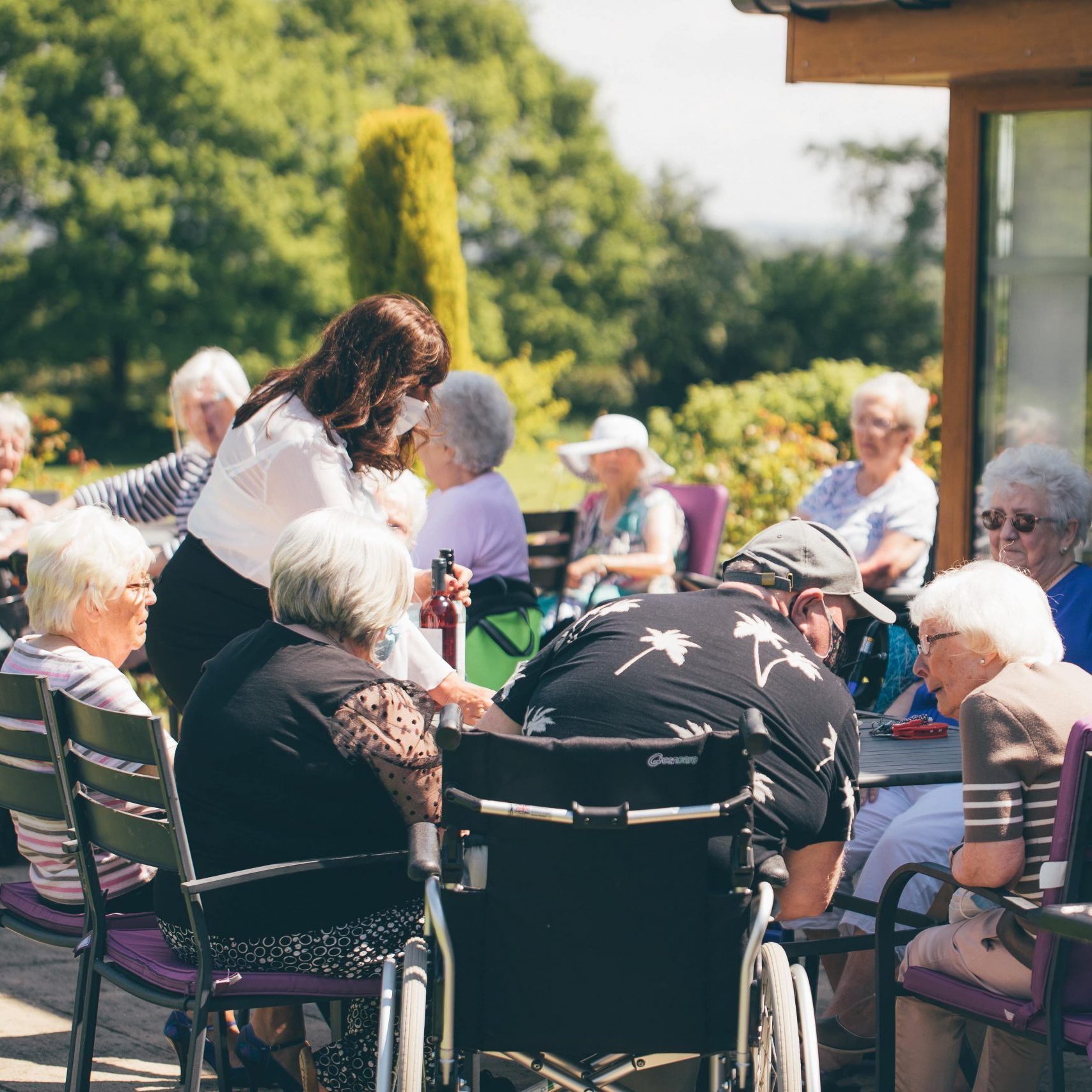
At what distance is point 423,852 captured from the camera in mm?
2301

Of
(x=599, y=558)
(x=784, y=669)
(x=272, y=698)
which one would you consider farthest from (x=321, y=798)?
(x=599, y=558)

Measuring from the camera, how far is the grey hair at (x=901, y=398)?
5.25 m

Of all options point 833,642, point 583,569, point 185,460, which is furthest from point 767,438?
point 833,642

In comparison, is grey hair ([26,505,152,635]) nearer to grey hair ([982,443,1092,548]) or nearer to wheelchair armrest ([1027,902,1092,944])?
wheelchair armrest ([1027,902,1092,944])

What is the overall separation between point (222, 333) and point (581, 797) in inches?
1455

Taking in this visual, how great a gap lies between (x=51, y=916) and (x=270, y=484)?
1.04 m

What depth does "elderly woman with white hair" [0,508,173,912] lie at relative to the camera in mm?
2865

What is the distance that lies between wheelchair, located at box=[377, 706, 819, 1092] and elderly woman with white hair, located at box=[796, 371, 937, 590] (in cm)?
315

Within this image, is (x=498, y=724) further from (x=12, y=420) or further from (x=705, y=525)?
(x=705, y=525)

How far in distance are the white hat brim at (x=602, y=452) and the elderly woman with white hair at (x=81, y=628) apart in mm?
3004

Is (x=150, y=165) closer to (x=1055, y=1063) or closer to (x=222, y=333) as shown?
(x=222, y=333)

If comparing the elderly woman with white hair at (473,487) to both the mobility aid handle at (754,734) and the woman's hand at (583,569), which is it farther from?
the mobility aid handle at (754,734)

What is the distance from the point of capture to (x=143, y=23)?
1379 inches

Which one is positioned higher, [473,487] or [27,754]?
[473,487]
